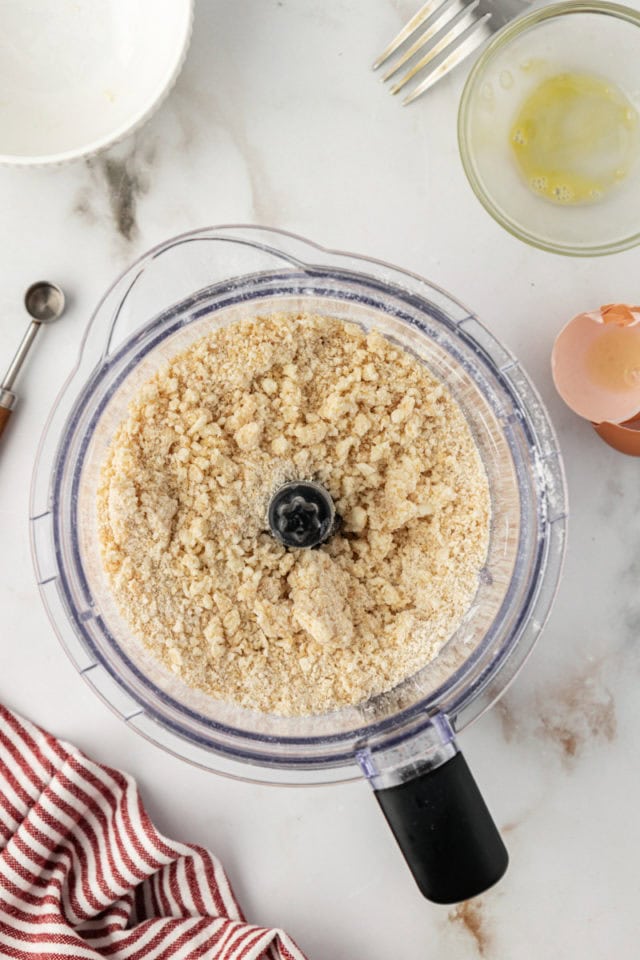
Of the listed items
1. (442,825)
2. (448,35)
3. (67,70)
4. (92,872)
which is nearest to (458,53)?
(448,35)

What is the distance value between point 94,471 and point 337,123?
1.53ft

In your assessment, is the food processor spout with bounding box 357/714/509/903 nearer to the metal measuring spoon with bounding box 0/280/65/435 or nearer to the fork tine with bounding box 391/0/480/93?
the metal measuring spoon with bounding box 0/280/65/435

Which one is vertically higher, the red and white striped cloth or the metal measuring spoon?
the metal measuring spoon

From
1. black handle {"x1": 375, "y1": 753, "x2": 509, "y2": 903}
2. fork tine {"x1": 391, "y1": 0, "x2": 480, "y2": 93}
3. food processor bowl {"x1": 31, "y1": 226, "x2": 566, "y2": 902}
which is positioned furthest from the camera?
fork tine {"x1": 391, "y1": 0, "x2": 480, "y2": 93}

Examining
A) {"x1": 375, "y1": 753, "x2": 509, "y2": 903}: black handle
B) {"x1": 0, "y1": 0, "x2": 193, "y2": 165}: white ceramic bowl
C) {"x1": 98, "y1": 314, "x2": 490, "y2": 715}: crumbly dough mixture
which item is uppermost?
{"x1": 0, "y1": 0, "x2": 193, "y2": 165}: white ceramic bowl

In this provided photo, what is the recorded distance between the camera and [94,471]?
93cm

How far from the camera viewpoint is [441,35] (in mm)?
1025

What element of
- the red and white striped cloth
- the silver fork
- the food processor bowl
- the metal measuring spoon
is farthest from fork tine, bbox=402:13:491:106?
the red and white striped cloth

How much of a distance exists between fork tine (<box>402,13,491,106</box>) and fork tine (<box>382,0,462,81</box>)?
0.08ft

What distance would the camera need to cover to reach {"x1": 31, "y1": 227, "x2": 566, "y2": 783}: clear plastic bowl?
2.98 feet

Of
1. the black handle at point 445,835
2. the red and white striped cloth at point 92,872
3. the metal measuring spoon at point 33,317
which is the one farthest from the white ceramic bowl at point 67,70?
the black handle at point 445,835

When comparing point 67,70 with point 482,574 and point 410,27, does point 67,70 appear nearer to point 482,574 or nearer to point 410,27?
point 410,27

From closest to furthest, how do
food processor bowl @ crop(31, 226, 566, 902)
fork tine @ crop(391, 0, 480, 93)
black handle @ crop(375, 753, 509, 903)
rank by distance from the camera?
black handle @ crop(375, 753, 509, 903) → food processor bowl @ crop(31, 226, 566, 902) → fork tine @ crop(391, 0, 480, 93)

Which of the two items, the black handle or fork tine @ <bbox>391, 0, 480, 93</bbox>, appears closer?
the black handle
